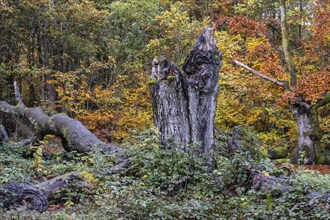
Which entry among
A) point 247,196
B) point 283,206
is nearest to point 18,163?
point 247,196

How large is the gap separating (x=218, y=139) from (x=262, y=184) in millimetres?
2697

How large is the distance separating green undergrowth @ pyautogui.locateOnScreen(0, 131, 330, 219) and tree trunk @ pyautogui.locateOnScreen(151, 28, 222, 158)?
34cm

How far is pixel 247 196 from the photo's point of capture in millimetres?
6309

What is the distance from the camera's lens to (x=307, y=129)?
15.3 metres

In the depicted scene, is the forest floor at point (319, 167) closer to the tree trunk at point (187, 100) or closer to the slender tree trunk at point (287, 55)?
the slender tree trunk at point (287, 55)

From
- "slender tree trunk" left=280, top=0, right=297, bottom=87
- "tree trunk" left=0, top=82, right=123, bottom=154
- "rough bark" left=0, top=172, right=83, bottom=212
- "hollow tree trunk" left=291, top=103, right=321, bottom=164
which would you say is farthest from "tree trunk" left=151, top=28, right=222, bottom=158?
"slender tree trunk" left=280, top=0, right=297, bottom=87

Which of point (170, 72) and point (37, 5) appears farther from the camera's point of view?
point (37, 5)

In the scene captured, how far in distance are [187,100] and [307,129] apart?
926 centimetres

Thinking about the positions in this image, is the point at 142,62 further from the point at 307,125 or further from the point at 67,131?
the point at 67,131

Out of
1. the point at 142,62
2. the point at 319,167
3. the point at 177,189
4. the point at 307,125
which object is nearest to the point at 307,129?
the point at 307,125

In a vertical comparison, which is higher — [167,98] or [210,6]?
[210,6]

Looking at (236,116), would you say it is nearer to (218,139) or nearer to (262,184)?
(218,139)

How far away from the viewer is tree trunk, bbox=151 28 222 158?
7500mm

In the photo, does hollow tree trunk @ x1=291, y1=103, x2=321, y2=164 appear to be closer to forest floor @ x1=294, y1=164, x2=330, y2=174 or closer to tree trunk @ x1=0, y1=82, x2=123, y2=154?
forest floor @ x1=294, y1=164, x2=330, y2=174
